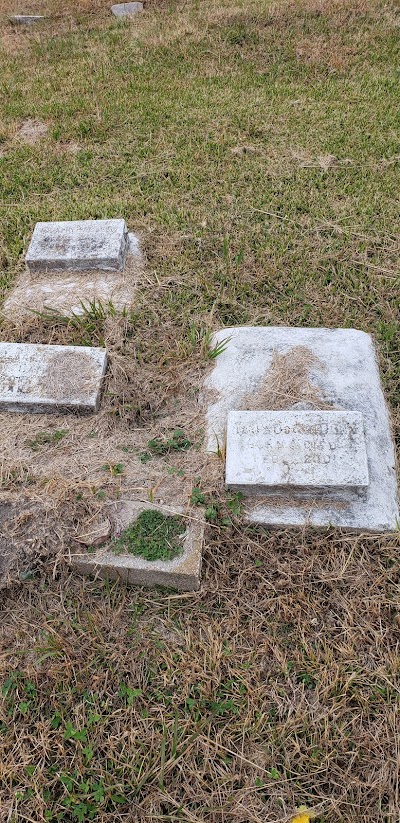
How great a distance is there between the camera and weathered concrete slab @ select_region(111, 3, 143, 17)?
7.80 meters

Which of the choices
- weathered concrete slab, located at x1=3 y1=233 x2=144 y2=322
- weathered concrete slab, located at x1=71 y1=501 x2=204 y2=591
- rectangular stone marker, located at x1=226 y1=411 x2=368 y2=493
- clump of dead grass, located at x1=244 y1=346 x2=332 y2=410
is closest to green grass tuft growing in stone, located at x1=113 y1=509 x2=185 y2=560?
weathered concrete slab, located at x1=71 y1=501 x2=204 y2=591

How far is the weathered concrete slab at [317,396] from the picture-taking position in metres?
2.34

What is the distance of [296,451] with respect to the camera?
2387 mm

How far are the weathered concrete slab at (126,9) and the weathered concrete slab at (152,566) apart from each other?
808 cm

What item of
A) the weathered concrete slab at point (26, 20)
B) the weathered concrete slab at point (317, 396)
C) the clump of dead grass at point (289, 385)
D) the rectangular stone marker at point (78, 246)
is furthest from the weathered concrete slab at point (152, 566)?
the weathered concrete slab at point (26, 20)

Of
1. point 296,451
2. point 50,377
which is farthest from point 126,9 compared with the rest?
point 296,451

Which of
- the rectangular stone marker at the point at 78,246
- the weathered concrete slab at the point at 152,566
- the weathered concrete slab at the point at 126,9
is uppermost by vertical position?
the weathered concrete slab at the point at 126,9

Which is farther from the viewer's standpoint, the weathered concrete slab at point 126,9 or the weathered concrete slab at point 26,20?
the weathered concrete slab at point 26,20

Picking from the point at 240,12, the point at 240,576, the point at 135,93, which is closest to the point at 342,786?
the point at 240,576

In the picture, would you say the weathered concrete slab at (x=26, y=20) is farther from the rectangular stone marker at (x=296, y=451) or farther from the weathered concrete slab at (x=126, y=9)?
the rectangular stone marker at (x=296, y=451)

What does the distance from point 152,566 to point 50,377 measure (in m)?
1.15

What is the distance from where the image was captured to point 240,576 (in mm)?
2219

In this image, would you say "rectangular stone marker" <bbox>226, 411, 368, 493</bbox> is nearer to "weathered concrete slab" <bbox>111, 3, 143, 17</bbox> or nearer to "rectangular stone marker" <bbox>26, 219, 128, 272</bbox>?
"rectangular stone marker" <bbox>26, 219, 128, 272</bbox>

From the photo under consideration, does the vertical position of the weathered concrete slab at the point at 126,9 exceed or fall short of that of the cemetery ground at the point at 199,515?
it exceeds it
